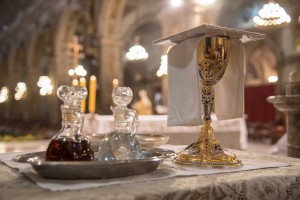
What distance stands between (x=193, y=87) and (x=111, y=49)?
1048 centimetres

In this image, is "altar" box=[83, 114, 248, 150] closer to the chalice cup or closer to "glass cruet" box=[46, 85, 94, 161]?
the chalice cup

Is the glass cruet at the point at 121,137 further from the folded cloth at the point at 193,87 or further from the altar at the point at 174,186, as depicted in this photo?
the folded cloth at the point at 193,87

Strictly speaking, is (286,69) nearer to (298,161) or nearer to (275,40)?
(275,40)

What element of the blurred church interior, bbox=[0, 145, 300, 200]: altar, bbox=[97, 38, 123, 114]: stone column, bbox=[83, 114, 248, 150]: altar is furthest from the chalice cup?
bbox=[97, 38, 123, 114]: stone column

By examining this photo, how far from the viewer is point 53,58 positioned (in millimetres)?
15406

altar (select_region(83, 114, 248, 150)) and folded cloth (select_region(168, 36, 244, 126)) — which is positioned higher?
folded cloth (select_region(168, 36, 244, 126))

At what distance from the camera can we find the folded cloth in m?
1.53

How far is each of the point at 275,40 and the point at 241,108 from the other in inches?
535

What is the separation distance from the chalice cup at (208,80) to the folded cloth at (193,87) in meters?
0.05

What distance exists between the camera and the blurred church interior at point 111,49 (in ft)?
28.4

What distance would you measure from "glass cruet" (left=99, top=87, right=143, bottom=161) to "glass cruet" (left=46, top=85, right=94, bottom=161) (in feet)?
0.34

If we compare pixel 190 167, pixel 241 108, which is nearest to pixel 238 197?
pixel 190 167

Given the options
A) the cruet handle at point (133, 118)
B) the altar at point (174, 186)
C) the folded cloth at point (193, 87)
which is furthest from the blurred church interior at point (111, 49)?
the altar at point (174, 186)

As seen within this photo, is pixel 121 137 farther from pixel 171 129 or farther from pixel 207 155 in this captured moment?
pixel 171 129
